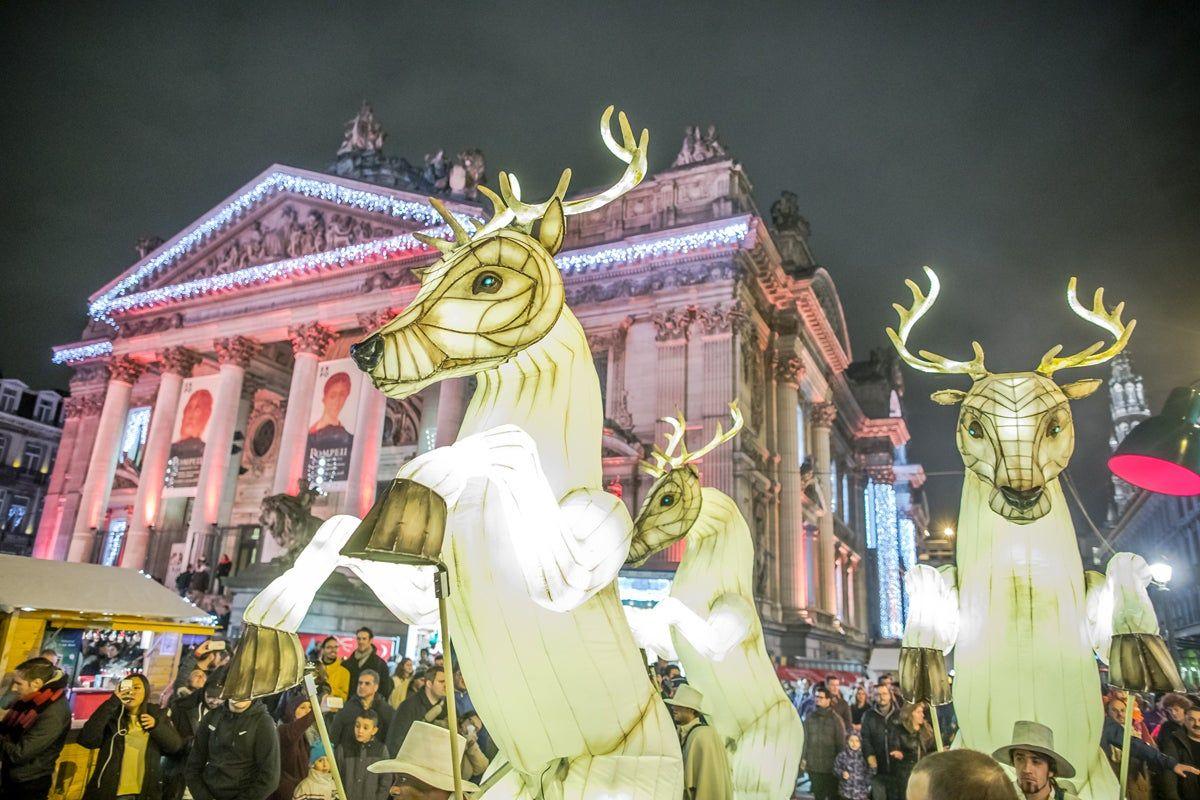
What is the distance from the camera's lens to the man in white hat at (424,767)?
2.97m

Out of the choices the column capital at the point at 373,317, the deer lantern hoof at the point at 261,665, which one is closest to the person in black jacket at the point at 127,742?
the deer lantern hoof at the point at 261,665

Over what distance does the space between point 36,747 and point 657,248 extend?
1938 cm

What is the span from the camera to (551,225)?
9.32 ft

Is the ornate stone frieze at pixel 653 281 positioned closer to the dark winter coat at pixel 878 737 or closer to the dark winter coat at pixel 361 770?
the dark winter coat at pixel 878 737

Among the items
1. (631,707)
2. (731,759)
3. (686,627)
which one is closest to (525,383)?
(631,707)

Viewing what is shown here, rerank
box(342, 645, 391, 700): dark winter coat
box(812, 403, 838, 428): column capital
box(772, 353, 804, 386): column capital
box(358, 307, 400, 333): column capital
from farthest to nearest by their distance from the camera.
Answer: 1. box(812, 403, 838, 428): column capital
2. box(772, 353, 804, 386): column capital
3. box(358, 307, 400, 333): column capital
4. box(342, 645, 391, 700): dark winter coat

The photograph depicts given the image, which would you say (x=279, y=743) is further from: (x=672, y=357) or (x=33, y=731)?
(x=672, y=357)

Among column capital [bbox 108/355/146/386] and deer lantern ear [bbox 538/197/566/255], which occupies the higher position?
column capital [bbox 108/355/146/386]

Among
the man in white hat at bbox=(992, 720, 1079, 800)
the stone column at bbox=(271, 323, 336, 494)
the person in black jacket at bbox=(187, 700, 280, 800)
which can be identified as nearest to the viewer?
the man in white hat at bbox=(992, 720, 1079, 800)

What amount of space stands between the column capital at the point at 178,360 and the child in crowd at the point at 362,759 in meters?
26.7

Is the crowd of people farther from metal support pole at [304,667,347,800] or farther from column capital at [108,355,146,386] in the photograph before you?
column capital at [108,355,146,386]

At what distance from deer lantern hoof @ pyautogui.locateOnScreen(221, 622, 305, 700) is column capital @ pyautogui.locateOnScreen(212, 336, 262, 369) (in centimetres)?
2798

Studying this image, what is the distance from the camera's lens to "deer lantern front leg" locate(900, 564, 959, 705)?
13.3 feet

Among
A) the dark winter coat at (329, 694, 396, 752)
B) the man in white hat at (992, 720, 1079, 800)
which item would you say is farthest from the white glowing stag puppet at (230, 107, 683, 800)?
the dark winter coat at (329, 694, 396, 752)
